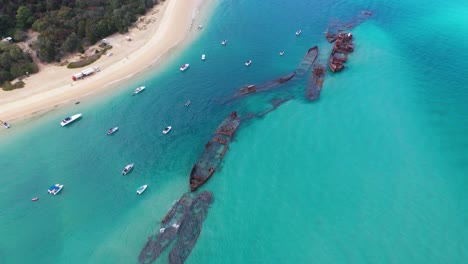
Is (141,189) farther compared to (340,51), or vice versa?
(340,51)

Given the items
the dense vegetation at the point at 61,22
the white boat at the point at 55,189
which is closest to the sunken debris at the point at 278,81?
the white boat at the point at 55,189

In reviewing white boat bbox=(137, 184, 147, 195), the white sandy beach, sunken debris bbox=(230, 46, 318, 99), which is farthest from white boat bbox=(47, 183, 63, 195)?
sunken debris bbox=(230, 46, 318, 99)

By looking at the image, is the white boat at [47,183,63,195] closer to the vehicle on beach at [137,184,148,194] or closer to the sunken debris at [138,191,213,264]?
the vehicle on beach at [137,184,148,194]

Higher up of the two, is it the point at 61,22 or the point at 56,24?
the point at 61,22

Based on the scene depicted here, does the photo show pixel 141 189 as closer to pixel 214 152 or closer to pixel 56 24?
pixel 214 152

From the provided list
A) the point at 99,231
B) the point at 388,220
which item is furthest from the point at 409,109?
the point at 99,231

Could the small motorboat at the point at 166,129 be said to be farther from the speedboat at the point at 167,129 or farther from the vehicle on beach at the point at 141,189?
the vehicle on beach at the point at 141,189

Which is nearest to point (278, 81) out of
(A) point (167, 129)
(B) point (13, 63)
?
(A) point (167, 129)
